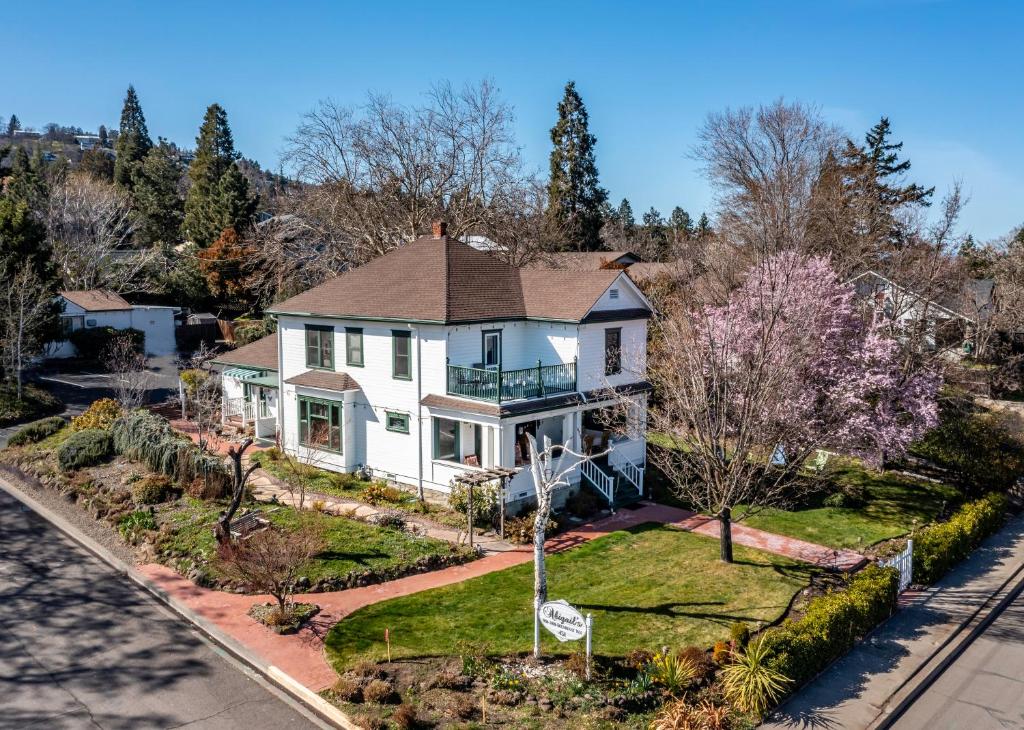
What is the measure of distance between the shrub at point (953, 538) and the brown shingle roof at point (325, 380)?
17152mm

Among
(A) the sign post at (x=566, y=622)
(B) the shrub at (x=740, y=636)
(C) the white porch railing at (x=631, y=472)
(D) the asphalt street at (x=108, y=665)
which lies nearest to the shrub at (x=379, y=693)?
(D) the asphalt street at (x=108, y=665)

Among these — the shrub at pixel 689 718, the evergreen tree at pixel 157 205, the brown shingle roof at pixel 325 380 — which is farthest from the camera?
the evergreen tree at pixel 157 205

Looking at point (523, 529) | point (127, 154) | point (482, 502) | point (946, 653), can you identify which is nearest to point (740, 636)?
point (946, 653)

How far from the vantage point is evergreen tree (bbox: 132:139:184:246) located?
232ft

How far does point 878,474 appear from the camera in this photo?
27.7m

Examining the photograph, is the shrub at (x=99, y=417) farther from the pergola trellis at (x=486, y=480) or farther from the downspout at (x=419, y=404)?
the pergola trellis at (x=486, y=480)

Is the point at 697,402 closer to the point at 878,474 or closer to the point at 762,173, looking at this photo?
the point at 878,474

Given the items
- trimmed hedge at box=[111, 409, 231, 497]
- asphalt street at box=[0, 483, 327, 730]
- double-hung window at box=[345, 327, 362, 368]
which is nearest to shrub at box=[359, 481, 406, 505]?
trimmed hedge at box=[111, 409, 231, 497]

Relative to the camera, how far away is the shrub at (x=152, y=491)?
21.2 m

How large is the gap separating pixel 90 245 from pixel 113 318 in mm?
13926

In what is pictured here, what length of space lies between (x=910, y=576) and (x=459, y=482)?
11.8 m

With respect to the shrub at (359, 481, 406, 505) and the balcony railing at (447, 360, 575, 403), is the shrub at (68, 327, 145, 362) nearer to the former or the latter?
the shrub at (359, 481, 406, 505)

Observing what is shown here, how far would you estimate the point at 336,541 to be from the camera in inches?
737

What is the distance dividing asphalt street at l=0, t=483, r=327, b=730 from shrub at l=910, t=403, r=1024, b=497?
23438 millimetres
